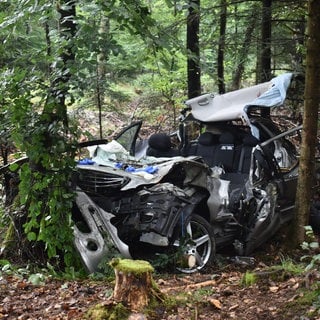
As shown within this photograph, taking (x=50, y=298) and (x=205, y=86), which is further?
(x=205, y=86)

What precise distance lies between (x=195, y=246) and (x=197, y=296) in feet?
7.20

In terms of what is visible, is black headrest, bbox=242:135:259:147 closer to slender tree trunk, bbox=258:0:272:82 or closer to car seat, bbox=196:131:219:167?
car seat, bbox=196:131:219:167

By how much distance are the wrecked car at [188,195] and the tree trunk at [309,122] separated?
0.71m

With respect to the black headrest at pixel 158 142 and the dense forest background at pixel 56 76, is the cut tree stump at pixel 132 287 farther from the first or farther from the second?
the black headrest at pixel 158 142

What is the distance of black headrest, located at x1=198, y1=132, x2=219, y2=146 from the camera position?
388 inches

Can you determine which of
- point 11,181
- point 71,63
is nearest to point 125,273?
point 71,63

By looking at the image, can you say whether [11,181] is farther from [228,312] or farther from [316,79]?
[316,79]

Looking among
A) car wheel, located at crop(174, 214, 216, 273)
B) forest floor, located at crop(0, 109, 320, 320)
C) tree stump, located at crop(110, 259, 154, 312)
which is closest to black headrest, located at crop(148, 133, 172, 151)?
car wheel, located at crop(174, 214, 216, 273)

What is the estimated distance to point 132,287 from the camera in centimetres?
408

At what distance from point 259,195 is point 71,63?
3940 mm

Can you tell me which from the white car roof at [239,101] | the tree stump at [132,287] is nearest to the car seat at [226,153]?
the white car roof at [239,101]

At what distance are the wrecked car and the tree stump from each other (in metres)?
2.24

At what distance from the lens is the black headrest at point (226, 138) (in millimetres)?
9586

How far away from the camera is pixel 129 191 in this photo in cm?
679
